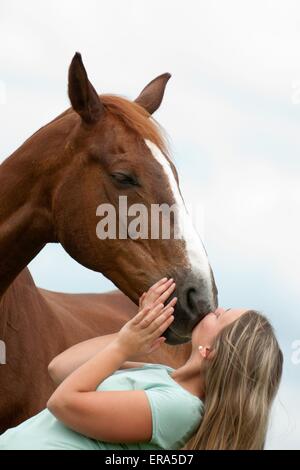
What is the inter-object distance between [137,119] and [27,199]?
2.31 feet

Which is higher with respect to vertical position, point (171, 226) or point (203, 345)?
point (171, 226)

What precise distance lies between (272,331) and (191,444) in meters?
0.51

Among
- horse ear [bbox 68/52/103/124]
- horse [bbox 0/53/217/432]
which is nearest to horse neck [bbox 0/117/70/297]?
horse [bbox 0/53/217/432]

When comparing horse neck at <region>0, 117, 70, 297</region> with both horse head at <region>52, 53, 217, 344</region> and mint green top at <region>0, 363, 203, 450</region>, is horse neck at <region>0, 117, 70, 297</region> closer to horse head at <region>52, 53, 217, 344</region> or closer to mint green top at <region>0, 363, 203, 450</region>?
horse head at <region>52, 53, 217, 344</region>

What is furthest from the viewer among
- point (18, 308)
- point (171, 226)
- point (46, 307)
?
point (46, 307)

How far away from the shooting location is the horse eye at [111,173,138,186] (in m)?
4.64

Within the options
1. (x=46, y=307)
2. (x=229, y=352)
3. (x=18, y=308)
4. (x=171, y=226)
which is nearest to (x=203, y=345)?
(x=229, y=352)

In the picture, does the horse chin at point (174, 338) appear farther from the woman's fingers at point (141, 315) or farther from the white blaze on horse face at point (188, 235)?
the woman's fingers at point (141, 315)

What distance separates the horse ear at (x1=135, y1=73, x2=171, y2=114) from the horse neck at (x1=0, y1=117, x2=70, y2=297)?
67 centimetres

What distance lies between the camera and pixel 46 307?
5.91 m

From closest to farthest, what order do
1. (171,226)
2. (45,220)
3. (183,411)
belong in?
(183,411), (171,226), (45,220)

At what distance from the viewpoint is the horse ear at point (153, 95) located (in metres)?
5.48
